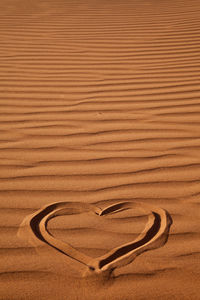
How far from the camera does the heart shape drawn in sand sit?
151 cm

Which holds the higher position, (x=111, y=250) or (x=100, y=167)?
(x=100, y=167)

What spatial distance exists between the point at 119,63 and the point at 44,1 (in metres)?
3.62

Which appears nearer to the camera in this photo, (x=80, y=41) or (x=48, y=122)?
(x=48, y=122)

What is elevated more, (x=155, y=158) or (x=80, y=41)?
(x=80, y=41)

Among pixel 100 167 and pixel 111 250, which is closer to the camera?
pixel 111 250

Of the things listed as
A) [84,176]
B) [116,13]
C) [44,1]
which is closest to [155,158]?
[84,176]

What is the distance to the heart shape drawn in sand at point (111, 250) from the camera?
4.94 feet

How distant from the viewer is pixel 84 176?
6.92 ft

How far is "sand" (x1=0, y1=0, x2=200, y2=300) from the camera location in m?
1.47

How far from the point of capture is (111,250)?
1.58 meters

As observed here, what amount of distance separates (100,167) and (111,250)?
0.72 m

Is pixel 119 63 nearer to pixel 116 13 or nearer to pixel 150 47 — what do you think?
pixel 150 47

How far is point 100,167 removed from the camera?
2.20 metres

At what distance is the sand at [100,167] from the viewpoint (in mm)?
1475
